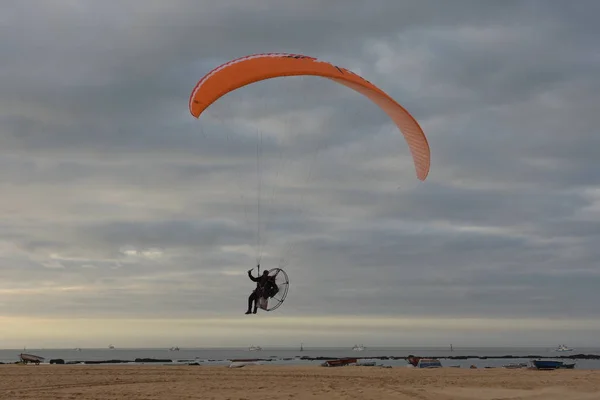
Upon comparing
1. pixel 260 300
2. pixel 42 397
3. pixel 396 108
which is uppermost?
pixel 396 108

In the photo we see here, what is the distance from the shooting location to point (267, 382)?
2469 cm

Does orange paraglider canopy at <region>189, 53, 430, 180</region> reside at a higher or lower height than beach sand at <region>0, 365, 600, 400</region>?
higher

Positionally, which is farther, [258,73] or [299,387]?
[299,387]

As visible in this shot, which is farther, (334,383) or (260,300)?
Answer: (334,383)

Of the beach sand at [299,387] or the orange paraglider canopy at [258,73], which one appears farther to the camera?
Answer: the beach sand at [299,387]

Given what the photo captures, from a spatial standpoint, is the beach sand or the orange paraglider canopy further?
the beach sand

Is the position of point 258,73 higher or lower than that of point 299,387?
higher

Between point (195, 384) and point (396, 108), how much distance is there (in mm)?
13229

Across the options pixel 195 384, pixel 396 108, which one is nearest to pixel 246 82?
Answer: pixel 396 108

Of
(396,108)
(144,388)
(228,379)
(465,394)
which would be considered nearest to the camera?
(396,108)

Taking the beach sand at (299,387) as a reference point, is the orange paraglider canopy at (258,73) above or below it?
above

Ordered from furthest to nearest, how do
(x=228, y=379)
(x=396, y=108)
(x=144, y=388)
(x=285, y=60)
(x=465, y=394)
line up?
(x=228, y=379), (x=144, y=388), (x=465, y=394), (x=396, y=108), (x=285, y=60)

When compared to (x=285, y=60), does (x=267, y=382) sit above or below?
below

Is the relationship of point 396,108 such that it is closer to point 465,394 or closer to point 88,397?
point 465,394
